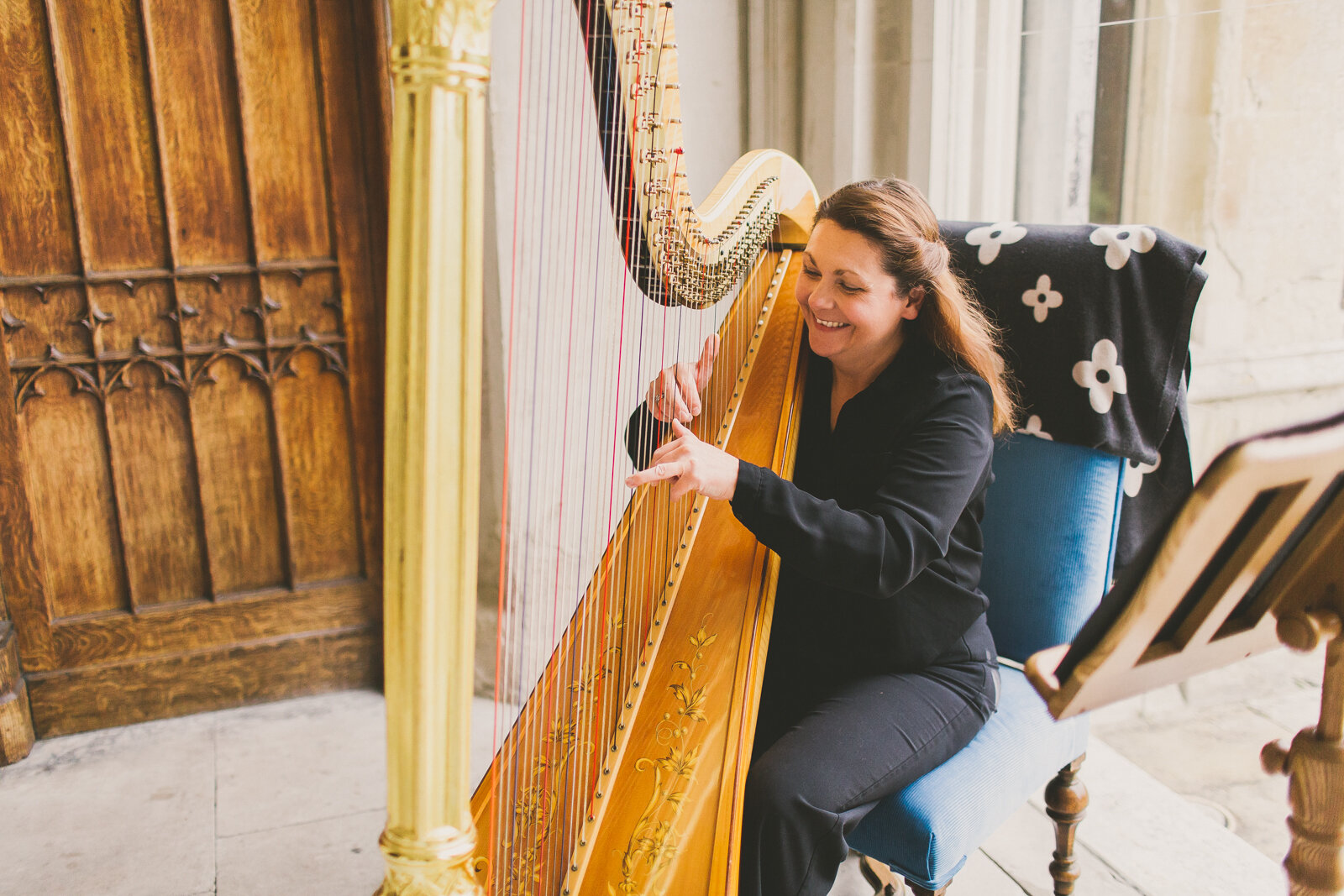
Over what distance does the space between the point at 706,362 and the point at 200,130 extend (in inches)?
61.7

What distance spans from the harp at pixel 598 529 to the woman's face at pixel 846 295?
0.14m

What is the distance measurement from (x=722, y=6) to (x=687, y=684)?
76.4 inches

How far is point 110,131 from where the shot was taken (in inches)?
89.7

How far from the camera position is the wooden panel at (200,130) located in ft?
7.47

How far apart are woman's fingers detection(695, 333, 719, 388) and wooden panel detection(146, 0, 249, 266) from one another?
145 centimetres

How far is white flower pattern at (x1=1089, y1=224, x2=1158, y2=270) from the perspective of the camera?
1.47 metres

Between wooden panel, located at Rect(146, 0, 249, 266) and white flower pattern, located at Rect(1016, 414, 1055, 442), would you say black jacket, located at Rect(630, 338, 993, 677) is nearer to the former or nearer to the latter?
white flower pattern, located at Rect(1016, 414, 1055, 442)

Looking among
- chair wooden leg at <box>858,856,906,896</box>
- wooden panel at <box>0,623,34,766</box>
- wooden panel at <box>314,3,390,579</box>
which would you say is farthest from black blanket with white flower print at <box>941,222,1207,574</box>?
wooden panel at <box>0,623,34,766</box>

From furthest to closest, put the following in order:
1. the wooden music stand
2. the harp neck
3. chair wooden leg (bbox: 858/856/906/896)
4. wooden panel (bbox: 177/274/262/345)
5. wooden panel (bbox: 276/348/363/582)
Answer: wooden panel (bbox: 276/348/363/582) → wooden panel (bbox: 177/274/262/345) → chair wooden leg (bbox: 858/856/906/896) → the harp neck → the wooden music stand

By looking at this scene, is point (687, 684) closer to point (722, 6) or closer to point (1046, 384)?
point (1046, 384)

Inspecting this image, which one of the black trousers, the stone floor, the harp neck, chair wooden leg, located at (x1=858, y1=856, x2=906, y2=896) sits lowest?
the stone floor

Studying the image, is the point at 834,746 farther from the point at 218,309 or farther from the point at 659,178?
the point at 218,309

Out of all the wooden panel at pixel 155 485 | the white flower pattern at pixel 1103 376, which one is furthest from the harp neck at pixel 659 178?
the wooden panel at pixel 155 485

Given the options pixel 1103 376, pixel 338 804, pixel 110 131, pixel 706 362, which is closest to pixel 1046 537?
pixel 1103 376
